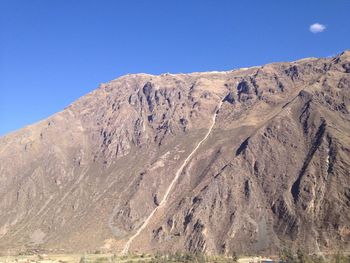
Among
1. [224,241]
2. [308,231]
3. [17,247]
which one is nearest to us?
[308,231]

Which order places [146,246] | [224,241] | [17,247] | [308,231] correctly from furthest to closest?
[17,247]
[146,246]
[224,241]
[308,231]

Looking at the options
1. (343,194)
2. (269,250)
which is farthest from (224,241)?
(343,194)

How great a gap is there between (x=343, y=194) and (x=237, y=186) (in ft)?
130

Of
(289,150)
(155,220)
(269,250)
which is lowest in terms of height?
(269,250)

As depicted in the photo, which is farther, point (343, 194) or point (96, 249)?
point (96, 249)

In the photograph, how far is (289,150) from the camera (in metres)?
198

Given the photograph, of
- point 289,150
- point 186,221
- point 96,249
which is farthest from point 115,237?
point 289,150

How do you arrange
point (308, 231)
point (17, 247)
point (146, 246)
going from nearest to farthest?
point (308, 231) < point (146, 246) < point (17, 247)

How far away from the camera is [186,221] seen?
611 ft

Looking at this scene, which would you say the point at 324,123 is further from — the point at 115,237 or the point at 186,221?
the point at 115,237

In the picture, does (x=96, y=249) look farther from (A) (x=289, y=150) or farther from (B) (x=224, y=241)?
(A) (x=289, y=150)

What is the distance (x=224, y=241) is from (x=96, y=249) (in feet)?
157

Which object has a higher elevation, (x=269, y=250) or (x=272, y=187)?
(x=272, y=187)

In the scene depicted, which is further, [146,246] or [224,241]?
[146,246]
